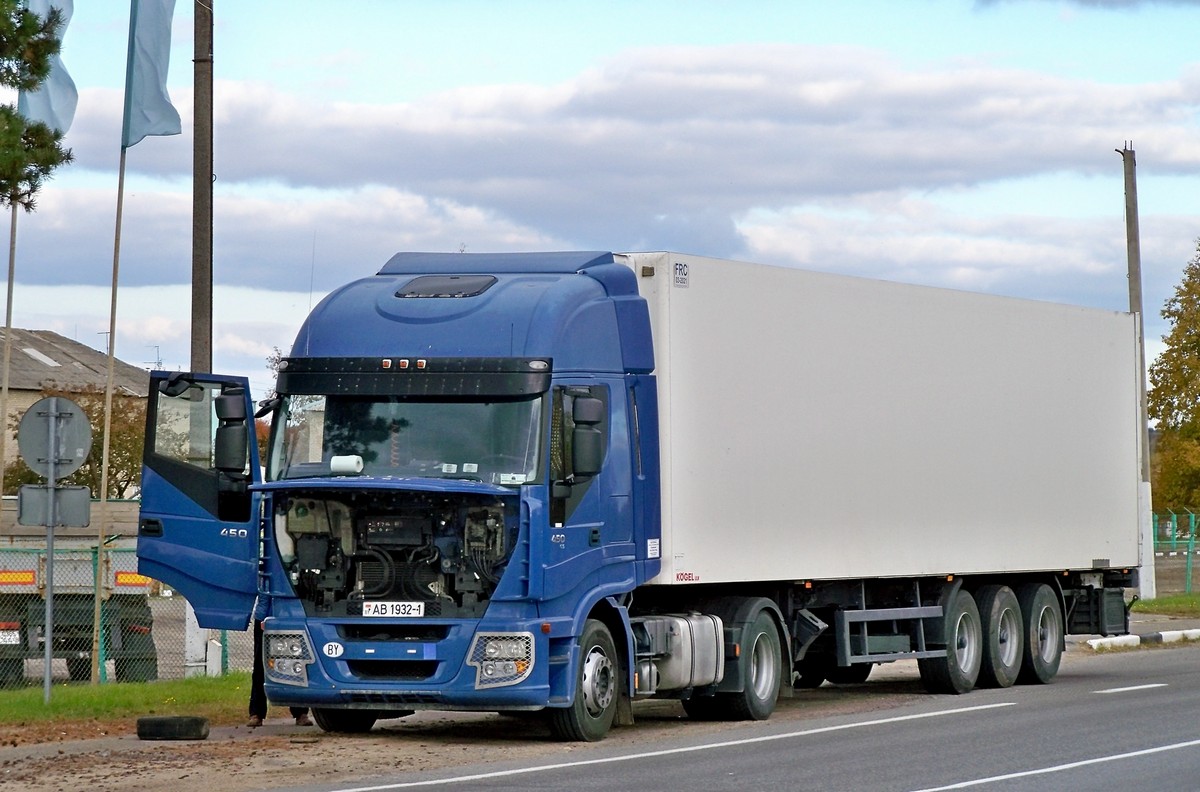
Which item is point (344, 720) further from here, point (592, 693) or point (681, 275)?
point (681, 275)

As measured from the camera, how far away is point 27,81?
16141 mm

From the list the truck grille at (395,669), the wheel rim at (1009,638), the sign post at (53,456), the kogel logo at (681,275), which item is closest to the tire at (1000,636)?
the wheel rim at (1009,638)

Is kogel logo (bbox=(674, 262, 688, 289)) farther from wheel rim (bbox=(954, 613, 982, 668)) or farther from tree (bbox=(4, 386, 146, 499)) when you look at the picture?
tree (bbox=(4, 386, 146, 499))

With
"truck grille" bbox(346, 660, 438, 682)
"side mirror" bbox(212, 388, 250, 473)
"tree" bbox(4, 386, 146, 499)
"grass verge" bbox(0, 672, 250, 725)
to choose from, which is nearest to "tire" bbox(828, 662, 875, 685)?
"grass verge" bbox(0, 672, 250, 725)

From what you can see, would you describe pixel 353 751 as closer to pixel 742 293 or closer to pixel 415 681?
pixel 415 681

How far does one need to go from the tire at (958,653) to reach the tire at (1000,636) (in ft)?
0.37

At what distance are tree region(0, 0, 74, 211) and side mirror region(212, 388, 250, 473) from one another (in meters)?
2.86

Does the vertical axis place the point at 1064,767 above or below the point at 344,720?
below

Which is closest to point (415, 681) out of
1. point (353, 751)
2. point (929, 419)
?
point (353, 751)

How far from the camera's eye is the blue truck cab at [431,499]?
45.6 ft

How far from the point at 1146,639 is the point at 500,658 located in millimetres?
16353

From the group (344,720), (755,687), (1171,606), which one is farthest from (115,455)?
(755,687)

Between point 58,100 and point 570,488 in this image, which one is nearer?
point 570,488

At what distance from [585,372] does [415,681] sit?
2.60 meters
